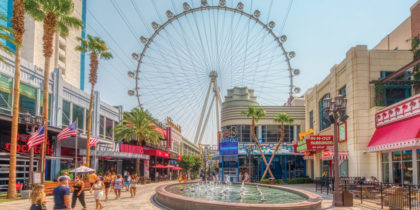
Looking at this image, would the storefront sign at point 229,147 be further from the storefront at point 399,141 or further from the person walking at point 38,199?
the person walking at point 38,199

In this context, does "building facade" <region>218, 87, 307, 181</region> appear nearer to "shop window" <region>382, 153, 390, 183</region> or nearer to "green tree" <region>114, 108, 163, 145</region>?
"green tree" <region>114, 108, 163, 145</region>

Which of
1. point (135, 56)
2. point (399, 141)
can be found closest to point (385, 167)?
point (399, 141)

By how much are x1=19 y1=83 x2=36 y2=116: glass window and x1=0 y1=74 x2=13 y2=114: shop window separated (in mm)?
893

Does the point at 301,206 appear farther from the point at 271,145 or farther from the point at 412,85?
the point at 271,145

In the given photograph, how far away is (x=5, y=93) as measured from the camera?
2955 centimetres

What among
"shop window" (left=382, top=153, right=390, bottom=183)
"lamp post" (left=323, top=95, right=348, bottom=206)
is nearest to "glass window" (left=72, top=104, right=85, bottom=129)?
"lamp post" (left=323, top=95, right=348, bottom=206)

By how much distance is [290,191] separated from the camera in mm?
24766

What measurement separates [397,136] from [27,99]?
28.2 metres

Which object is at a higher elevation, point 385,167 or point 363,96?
point 363,96

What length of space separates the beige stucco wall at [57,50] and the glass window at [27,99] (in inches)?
795

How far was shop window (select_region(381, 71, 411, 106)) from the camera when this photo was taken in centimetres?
2986

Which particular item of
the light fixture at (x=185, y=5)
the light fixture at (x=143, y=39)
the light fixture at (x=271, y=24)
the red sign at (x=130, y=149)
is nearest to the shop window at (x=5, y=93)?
the red sign at (x=130, y=149)

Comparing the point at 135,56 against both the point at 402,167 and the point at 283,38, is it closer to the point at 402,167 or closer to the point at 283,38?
the point at 283,38

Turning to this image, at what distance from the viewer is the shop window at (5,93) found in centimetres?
2902
